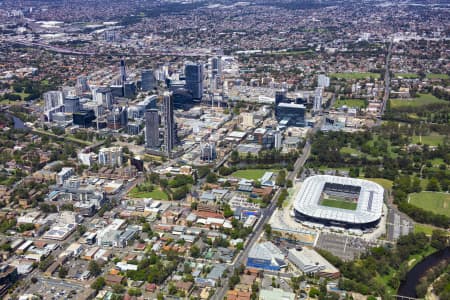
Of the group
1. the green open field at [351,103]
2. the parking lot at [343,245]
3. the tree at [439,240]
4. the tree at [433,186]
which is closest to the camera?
the parking lot at [343,245]

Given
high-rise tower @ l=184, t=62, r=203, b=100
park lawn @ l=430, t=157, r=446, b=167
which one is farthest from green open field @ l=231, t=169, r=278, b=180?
high-rise tower @ l=184, t=62, r=203, b=100

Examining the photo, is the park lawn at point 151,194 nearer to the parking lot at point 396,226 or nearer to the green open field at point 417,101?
the parking lot at point 396,226

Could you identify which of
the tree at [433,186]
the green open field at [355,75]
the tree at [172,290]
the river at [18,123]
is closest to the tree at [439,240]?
the tree at [433,186]

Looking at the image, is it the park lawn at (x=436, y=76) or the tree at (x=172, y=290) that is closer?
the tree at (x=172, y=290)

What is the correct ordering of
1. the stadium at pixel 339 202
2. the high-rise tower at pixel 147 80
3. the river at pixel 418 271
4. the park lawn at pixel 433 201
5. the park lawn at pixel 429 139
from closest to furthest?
the river at pixel 418 271, the stadium at pixel 339 202, the park lawn at pixel 433 201, the park lawn at pixel 429 139, the high-rise tower at pixel 147 80

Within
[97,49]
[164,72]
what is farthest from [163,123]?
[97,49]

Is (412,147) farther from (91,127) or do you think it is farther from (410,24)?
(410,24)
